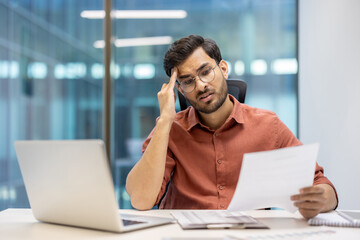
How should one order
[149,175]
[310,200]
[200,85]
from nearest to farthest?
[310,200], [149,175], [200,85]

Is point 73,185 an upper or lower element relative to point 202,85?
lower

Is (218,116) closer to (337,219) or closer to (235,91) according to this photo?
(235,91)

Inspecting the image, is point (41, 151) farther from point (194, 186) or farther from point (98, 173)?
point (194, 186)

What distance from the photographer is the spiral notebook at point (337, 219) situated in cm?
117

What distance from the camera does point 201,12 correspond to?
10.7 ft

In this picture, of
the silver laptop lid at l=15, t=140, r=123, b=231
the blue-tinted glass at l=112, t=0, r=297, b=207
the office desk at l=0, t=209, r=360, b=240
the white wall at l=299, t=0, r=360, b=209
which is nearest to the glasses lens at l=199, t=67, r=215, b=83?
the office desk at l=0, t=209, r=360, b=240

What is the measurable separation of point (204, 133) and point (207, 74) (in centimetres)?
25

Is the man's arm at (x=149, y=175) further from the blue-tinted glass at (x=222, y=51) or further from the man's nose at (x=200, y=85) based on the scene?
the blue-tinted glass at (x=222, y=51)

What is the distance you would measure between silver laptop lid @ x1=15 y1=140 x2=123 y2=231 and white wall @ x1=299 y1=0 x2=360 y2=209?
1959 millimetres

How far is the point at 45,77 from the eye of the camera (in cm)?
334

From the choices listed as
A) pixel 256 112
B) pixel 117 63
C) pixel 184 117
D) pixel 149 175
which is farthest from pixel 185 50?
pixel 117 63

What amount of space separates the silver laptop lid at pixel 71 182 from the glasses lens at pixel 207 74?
2.61ft

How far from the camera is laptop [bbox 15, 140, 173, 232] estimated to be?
1.02m

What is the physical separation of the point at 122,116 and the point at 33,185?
2.13 metres
